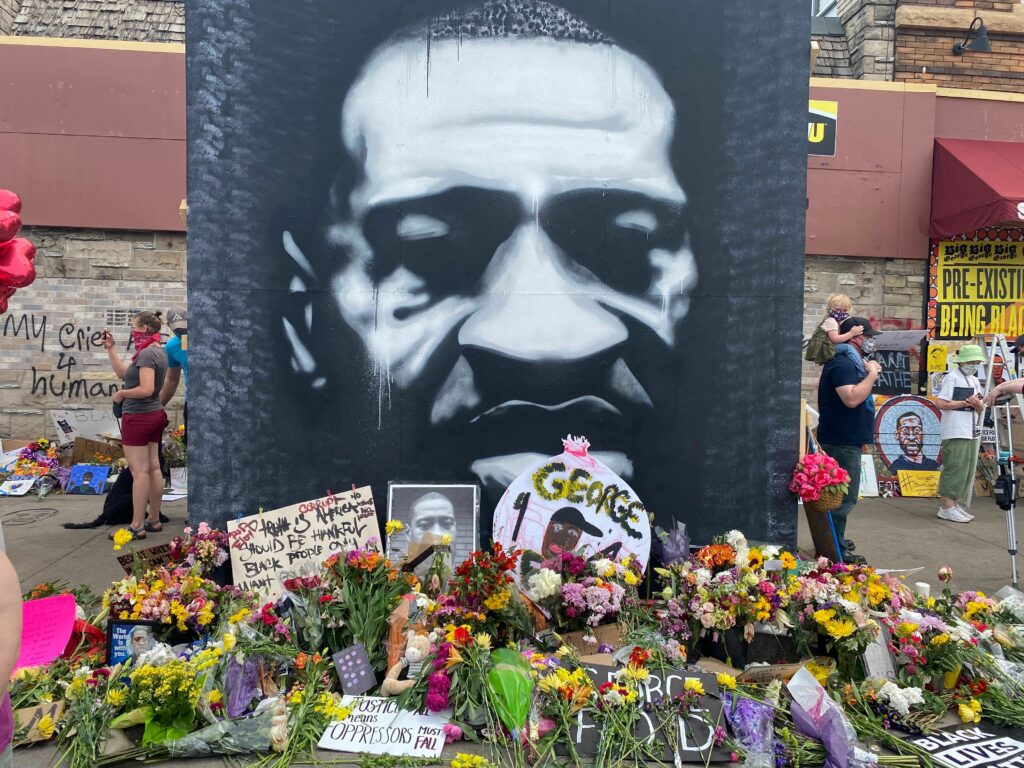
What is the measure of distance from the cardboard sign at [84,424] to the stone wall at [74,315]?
6.2 inches

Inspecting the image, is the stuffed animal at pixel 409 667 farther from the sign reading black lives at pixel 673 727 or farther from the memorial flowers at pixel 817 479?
the memorial flowers at pixel 817 479

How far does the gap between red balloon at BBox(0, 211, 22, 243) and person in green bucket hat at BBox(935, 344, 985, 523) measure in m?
6.95

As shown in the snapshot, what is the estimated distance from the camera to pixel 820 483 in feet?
13.0

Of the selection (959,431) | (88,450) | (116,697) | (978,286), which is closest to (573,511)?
(116,697)

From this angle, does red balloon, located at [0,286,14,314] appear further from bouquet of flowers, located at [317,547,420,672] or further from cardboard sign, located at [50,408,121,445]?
cardboard sign, located at [50,408,121,445]

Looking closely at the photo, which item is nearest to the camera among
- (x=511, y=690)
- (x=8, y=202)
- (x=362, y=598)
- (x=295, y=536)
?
(x=8, y=202)

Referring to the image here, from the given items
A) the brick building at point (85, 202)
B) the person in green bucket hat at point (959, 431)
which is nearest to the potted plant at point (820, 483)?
the person in green bucket hat at point (959, 431)

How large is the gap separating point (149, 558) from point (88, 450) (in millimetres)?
4859

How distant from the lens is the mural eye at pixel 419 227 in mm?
3980

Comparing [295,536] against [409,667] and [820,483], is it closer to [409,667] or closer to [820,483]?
[409,667]

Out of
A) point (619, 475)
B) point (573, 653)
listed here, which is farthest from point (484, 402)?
point (573, 653)

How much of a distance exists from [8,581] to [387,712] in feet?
5.90

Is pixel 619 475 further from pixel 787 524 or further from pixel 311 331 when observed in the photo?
pixel 311 331

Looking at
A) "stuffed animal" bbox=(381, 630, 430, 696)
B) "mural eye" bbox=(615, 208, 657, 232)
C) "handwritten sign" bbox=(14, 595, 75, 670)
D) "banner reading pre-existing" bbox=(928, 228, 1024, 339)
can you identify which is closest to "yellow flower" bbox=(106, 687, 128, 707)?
"handwritten sign" bbox=(14, 595, 75, 670)
